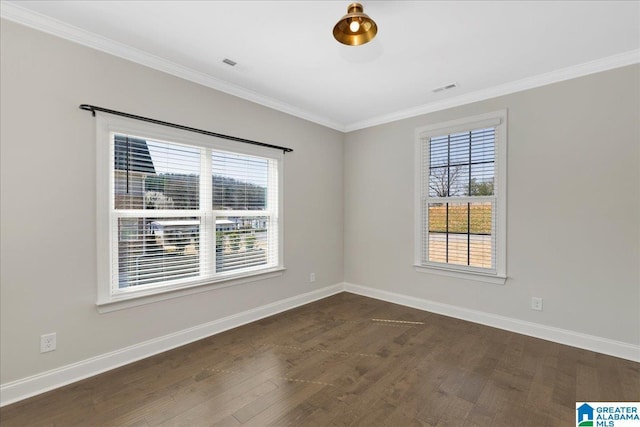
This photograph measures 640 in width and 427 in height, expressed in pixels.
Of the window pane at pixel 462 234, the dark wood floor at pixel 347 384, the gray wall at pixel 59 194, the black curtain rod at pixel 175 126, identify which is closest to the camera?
the dark wood floor at pixel 347 384

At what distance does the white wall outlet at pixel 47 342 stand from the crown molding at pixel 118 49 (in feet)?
7.59

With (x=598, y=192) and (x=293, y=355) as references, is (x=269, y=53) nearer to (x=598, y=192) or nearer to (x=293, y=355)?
(x=293, y=355)

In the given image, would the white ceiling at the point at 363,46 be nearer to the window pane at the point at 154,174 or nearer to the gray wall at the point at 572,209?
the gray wall at the point at 572,209

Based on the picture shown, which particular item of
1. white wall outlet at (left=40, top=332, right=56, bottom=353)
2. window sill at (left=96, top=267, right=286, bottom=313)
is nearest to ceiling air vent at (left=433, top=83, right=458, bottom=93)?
window sill at (left=96, top=267, right=286, bottom=313)

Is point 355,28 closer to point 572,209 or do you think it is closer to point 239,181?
point 239,181

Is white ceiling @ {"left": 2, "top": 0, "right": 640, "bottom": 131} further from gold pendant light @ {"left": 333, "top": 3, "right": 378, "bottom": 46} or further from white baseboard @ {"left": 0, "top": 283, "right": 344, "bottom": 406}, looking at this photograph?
white baseboard @ {"left": 0, "top": 283, "right": 344, "bottom": 406}

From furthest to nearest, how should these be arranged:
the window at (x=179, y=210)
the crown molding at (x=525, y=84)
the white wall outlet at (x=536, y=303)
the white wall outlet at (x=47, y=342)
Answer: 1. the white wall outlet at (x=536, y=303)
2. the crown molding at (x=525, y=84)
3. the window at (x=179, y=210)
4. the white wall outlet at (x=47, y=342)

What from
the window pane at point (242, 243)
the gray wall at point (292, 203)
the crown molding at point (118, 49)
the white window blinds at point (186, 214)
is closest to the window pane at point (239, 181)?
the white window blinds at point (186, 214)

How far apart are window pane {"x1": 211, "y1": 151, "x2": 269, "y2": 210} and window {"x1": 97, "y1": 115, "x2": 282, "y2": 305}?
0.01 m

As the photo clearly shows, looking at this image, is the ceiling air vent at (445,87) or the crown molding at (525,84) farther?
the ceiling air vent at (445,87)

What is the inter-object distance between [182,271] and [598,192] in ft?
13.7

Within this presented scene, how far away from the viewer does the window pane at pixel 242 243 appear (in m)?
3.32

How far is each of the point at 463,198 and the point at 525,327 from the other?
5.22ft

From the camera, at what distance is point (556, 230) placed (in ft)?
10.0
